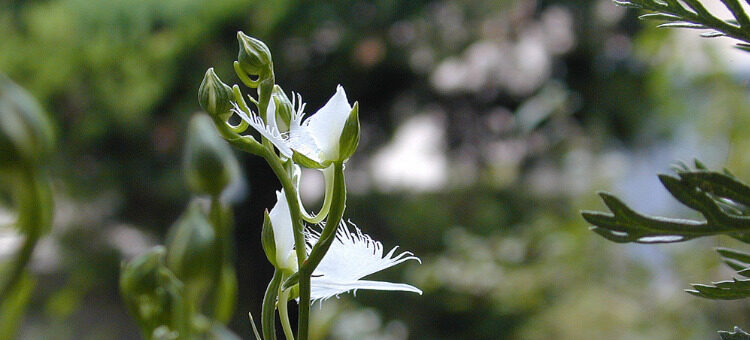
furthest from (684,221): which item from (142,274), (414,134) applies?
(414,134)

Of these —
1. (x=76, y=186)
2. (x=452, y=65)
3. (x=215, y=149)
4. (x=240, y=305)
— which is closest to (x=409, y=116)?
(x=452, y=65)

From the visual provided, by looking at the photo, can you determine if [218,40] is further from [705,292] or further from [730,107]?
[705,292]

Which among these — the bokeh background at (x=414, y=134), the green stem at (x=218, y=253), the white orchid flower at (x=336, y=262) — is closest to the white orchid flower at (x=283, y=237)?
the white orchid flower at (x=336, y=262)

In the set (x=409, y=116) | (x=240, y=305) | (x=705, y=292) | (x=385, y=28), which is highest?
(x=385, y=28)

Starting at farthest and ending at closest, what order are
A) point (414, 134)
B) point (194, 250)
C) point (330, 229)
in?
point (414, 134) < point (194, 250) < point (330, 229)

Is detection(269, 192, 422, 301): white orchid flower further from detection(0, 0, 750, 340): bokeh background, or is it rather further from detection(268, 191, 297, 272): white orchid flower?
detection(0, 0, 750, 340): bokeh background

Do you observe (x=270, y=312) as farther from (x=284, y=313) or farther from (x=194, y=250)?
(x=194, y=250)
